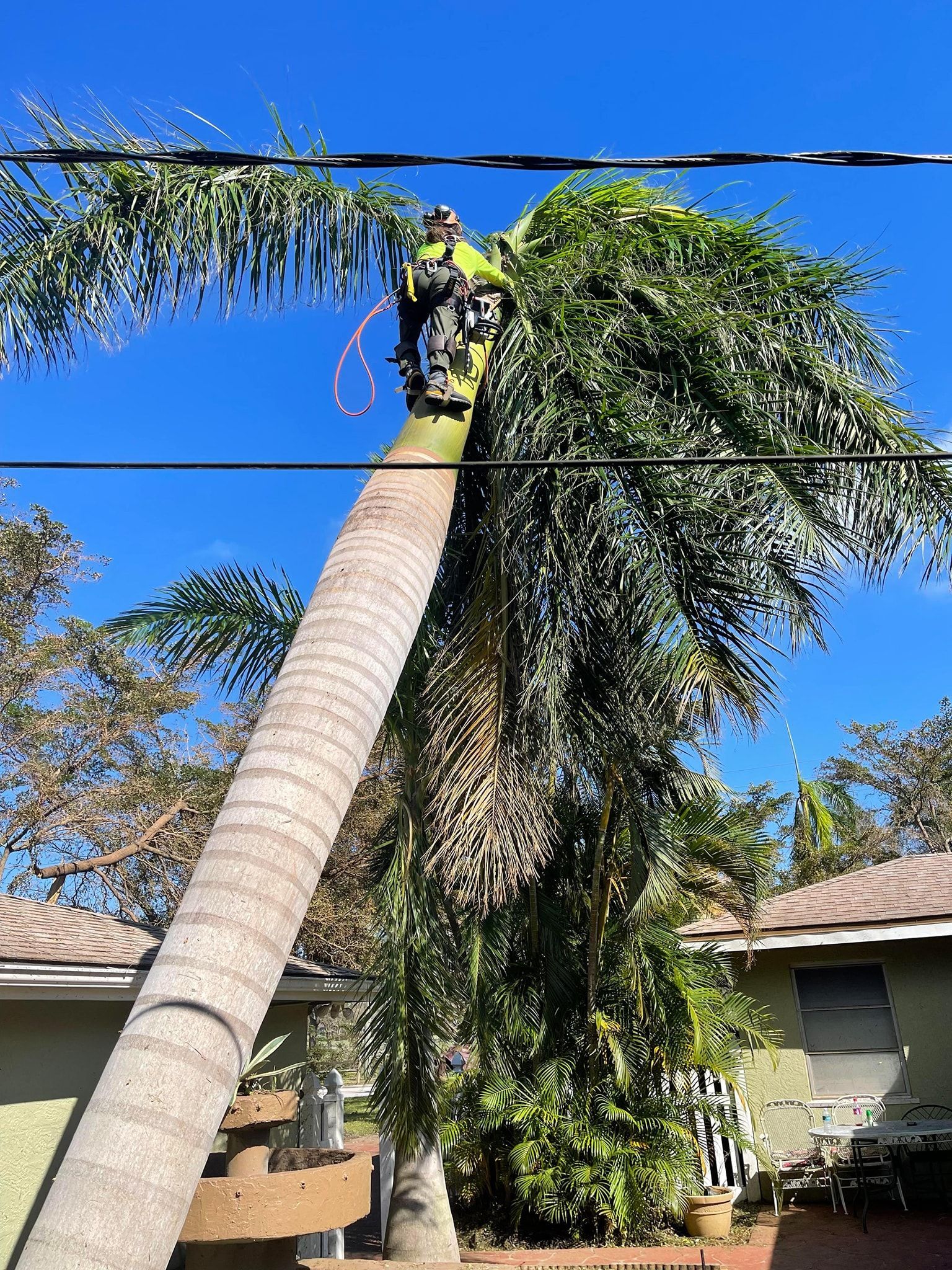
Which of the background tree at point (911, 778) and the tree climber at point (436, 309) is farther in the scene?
the background tree at point (911, 778)

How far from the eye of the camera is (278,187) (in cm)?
809

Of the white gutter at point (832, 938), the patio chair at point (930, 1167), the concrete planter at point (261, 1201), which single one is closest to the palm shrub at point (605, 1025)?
the white gutter at point (832, 938)

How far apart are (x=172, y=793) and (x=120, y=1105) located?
1862 centimetres

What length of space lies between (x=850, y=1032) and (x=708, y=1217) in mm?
3339

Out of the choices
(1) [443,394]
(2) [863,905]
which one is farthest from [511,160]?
(2) [863,905]

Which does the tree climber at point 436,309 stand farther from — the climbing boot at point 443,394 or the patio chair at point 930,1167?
the patio chair at point 930,1167

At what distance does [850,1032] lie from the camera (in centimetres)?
1263

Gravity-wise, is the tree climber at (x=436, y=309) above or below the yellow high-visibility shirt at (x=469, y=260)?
below

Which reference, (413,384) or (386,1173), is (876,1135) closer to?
(386,1173)

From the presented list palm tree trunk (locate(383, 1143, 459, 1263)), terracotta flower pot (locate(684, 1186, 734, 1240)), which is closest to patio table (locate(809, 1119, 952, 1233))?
terracotta flower pot (locate(684, 1186, 734, 1240))

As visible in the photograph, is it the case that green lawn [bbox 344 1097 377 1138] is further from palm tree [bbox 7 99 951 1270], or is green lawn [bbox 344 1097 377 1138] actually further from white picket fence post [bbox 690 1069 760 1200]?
palm tree [bbox 7 99 951 1270]

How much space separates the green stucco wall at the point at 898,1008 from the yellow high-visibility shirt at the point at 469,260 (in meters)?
9.47

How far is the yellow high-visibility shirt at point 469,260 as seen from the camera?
7.19 m

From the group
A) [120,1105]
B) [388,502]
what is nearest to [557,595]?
[388,502]
